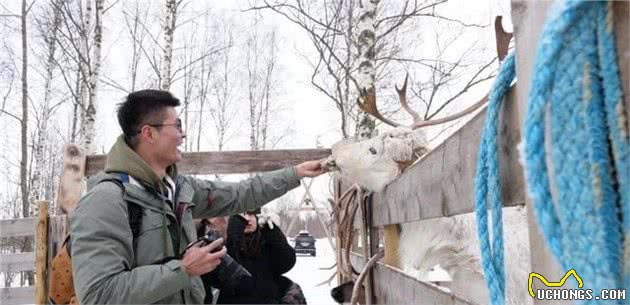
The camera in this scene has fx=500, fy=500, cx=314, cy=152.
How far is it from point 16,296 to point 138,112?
4550 mm

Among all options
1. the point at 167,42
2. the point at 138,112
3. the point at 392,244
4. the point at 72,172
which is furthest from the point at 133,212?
the point at 167,42

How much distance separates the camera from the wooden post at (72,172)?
145 inches

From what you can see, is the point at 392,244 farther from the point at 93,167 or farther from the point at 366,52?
the point at 366,52

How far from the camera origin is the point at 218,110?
628 inches

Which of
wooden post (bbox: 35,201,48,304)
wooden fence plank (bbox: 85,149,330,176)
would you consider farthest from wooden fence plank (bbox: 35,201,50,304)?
wooden fence plank (bbox: 85,149,330,176)

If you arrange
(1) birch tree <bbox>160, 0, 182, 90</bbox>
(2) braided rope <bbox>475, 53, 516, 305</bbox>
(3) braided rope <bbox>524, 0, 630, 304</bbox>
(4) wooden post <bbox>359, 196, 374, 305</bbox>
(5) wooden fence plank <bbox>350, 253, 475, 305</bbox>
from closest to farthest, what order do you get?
(3) braided rope <bbox>524, 0, 630, 304</bbox>, (2) braided rope <bbox>475, 53, 516, 305</bbox>, (5) wooden fence plank <bbox>350, 253, 475, 305</bbox>, (4) wooden post <bbox>359, 196, 374, 305</bbox>, (1) birch tree <bbox>160, 0, 182, 90</bbox>

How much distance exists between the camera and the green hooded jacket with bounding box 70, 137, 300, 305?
1400 mm

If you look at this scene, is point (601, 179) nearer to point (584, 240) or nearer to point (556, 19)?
point (584, 240)

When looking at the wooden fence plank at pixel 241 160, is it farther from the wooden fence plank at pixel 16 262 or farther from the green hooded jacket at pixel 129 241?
the wooden fence plank at pixel 16 262

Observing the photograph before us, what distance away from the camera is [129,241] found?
149 centimetres

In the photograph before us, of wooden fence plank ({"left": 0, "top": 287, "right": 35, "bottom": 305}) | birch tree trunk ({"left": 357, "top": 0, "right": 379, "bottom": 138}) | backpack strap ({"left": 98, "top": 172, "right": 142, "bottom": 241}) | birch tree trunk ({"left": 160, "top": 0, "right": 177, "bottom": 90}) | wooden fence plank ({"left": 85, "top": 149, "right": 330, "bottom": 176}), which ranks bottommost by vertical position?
wooden fence plank ({"left": 0, "top": 287, "right": 35, "bottom": 305})

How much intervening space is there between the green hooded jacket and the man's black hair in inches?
2.7

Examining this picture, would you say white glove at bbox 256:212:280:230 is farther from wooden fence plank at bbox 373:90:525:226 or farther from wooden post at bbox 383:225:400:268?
wooden fence plank at bbox 373:90:525:226

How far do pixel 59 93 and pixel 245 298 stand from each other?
40.8ft
